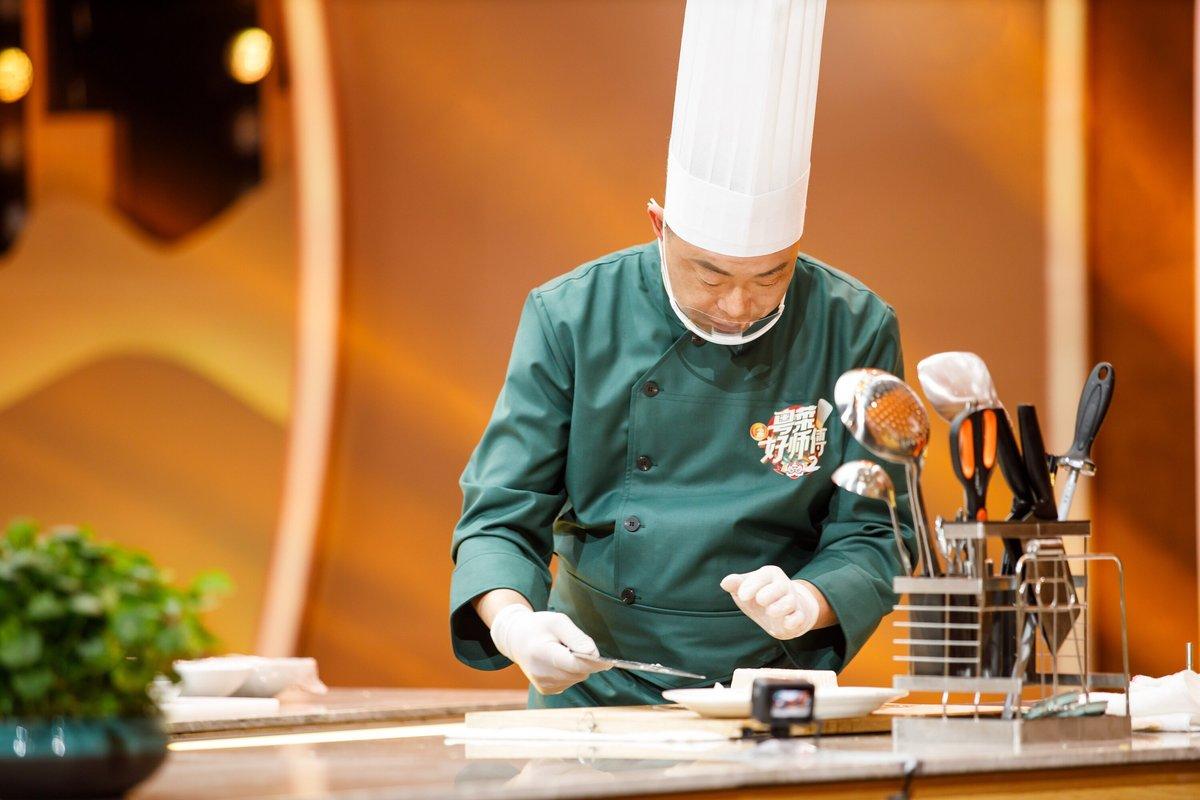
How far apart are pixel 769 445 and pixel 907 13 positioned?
1.68 metres

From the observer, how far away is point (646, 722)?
157 cm

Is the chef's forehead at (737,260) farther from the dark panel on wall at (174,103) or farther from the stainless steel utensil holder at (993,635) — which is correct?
the dark panel on wall at (174,103)

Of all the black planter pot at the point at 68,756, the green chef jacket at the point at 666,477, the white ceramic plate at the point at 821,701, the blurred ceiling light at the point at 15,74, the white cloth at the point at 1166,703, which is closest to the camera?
the black planter pot at the point at 68,756

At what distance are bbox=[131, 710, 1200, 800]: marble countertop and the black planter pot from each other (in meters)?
0.06

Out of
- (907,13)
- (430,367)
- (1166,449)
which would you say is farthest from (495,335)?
(1166,449)

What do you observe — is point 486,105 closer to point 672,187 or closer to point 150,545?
point 150,545

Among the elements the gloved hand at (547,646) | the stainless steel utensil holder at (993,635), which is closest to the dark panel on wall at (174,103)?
the gloved hand at (547,646)

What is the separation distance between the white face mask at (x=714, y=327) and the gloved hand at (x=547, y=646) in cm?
50

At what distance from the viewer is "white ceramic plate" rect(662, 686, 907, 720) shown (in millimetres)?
1517

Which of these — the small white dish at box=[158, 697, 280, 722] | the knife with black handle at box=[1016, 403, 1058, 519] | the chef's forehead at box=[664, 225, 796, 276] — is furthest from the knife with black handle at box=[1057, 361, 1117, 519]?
the small white dish at box=[158, 697, 280, 722]

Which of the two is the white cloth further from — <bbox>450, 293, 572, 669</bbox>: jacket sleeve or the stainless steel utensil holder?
<bbox>450, 293, 572, 669</bbox>: jacket sleeve

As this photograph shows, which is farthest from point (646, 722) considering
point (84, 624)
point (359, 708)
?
point (84, 624)

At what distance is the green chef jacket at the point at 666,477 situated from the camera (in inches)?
78.0

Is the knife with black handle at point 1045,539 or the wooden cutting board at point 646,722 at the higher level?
the knife with black handle at point 1045,539
